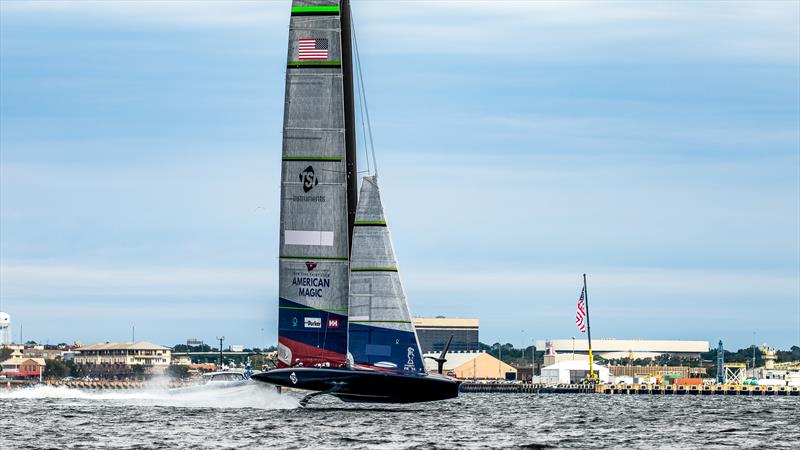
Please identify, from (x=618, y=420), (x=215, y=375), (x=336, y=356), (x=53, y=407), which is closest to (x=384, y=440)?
(x=336, y=356)

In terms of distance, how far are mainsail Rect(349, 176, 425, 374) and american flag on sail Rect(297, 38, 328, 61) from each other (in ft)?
17.7

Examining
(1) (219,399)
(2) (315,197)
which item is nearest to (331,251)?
(2) (315,197)

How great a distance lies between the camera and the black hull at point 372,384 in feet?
196

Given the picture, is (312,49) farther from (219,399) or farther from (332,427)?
(219,399)

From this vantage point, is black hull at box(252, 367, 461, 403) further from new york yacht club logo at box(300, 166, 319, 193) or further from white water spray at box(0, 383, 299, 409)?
white water spray at box(0, 383, 299, 409)

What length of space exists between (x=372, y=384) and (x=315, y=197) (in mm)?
7782

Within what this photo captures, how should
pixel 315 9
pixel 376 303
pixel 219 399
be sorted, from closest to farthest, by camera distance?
pixel 376 303 < pixel 315 9 < pixel 219 399

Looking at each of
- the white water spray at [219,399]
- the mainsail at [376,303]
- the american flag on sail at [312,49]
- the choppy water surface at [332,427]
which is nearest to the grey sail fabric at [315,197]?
the american flag on sail at [312,49]

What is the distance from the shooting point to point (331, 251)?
61.7 metres

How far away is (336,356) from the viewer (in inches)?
2431

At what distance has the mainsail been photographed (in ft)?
198

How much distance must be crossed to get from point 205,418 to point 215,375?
49.9 metres

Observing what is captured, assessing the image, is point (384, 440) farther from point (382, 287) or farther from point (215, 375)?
point (215, 375)

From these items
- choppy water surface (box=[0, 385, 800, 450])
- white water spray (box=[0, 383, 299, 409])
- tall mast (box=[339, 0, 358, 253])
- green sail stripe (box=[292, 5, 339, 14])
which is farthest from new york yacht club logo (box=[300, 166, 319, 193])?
white water spray (box=[0, 383, 299, 409])
